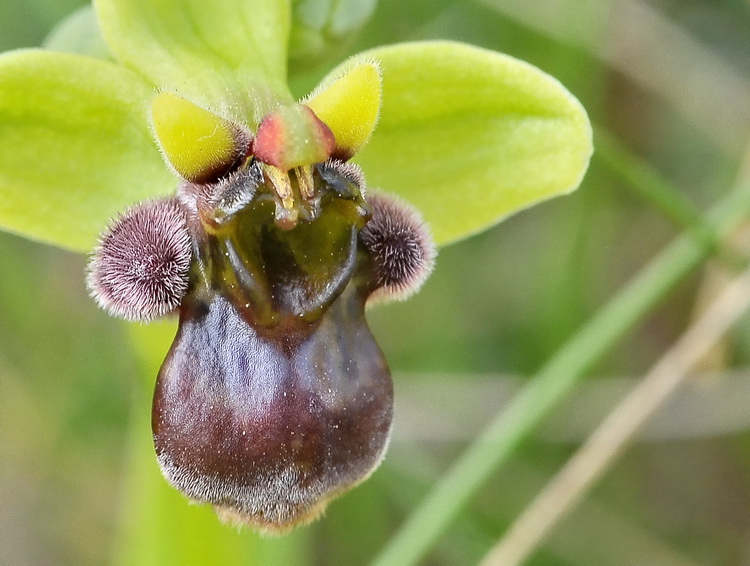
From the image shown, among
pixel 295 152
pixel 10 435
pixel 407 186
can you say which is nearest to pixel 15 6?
pixel 10 435

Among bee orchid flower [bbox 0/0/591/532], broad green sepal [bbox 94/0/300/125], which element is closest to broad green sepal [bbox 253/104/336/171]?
bee orchid flower [bbox 0/0/591/532]

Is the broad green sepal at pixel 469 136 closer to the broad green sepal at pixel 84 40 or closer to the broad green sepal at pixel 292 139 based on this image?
the broad green sepal at pixel 292 139

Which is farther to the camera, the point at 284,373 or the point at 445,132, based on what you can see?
the point at 445,132

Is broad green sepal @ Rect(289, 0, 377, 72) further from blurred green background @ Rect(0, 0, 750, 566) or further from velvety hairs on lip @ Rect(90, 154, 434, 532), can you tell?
blurred green background @ Rect(0, 0, 750, 566)

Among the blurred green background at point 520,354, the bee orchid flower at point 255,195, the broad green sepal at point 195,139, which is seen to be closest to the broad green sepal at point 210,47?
the bee orchid flower at point 255,195

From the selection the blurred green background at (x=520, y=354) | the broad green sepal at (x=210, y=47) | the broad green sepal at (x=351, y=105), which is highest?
the broad green sepal at (x=351, y=105)

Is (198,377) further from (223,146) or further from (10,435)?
(10,435)
